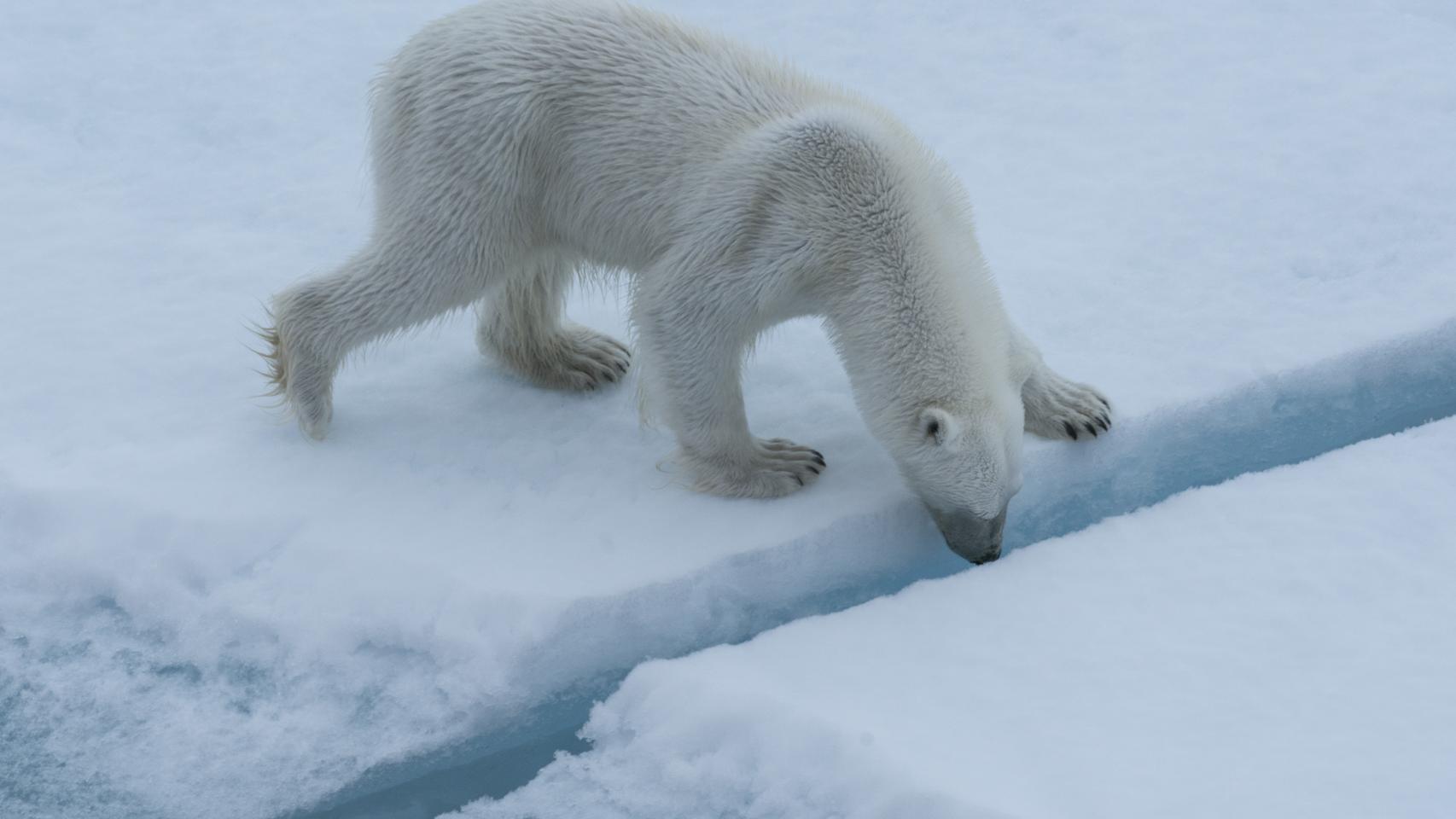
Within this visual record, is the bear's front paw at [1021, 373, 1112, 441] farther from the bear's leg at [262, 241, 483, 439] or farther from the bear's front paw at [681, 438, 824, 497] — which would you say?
the bear's leg at [262, 241, 483, 439]

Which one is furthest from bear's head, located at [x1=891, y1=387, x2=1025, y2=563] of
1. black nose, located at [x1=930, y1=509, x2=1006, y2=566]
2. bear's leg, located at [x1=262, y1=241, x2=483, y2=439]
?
bear's leg, located at [x1=262, y1=241, x2=483, y2=439]

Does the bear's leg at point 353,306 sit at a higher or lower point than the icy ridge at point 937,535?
higher

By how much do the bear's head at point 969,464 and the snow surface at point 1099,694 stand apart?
0.11 metres

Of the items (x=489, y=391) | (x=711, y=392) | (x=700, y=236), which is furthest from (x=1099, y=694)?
(x=489, y=391)

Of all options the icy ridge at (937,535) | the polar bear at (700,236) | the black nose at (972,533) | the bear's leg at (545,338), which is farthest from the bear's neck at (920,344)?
the bear's leg at (545,338)

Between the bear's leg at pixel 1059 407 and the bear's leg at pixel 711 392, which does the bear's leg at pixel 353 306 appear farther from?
the bear's leg at pixel 1059 407

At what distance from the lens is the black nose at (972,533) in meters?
3.11

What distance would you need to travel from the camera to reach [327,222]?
14.9 ft

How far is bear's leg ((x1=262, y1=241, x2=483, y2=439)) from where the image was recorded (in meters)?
3.37

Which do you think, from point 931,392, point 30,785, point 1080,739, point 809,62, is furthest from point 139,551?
point 809,62

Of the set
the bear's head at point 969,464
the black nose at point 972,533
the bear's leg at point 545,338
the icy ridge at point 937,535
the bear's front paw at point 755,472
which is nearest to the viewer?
the icy ridge at point 937,535

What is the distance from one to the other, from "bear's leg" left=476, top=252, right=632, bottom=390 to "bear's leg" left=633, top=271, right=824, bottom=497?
1.50ft

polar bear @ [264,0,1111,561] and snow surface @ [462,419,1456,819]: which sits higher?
polar bear @ [264,0,1111,561]

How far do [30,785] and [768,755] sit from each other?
1420 mm
